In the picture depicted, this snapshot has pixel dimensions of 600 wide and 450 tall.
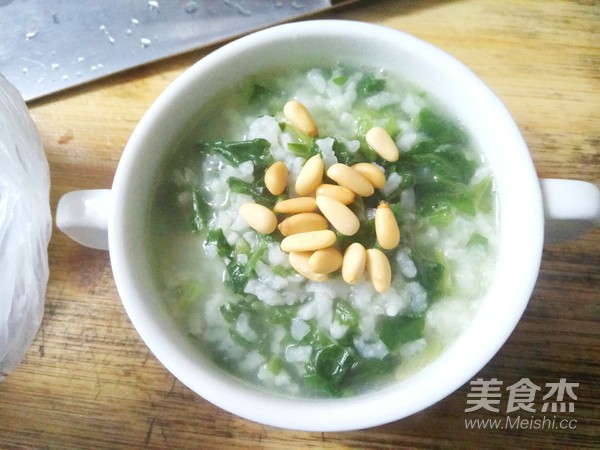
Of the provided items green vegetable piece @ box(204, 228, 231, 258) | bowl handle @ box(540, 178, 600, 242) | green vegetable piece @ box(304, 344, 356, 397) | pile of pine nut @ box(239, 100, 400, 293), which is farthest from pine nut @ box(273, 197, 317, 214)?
bowl handle @ box(540, 178, 600, 242)

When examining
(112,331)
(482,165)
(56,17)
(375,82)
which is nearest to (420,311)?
(482,165)

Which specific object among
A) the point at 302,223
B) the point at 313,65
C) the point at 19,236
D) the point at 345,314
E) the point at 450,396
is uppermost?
the point at 313,65

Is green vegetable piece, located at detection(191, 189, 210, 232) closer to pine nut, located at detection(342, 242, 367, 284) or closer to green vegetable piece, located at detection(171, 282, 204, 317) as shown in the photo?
green vegetable piece, located at detection(171, 282, 204, 317)

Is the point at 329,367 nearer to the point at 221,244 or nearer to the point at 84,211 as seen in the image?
the point at 221,244

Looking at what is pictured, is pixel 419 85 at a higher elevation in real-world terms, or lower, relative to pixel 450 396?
higher

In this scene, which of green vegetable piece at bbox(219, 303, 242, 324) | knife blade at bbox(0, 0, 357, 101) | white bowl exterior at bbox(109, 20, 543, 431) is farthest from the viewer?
knife blade at bbox(0, 0, 357, 101)

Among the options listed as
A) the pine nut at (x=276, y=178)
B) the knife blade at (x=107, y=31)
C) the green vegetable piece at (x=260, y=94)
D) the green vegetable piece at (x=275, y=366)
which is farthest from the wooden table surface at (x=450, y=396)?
the pine nut at (x=276, y=178)

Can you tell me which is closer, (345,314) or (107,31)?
(345,314)

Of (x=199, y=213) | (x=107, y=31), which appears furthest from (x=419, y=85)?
(x=107, y=31)
